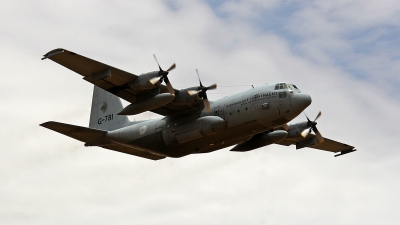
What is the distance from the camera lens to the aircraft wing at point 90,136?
39500 mm

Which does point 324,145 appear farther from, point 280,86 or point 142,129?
point 142,129

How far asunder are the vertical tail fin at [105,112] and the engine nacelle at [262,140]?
8252mm

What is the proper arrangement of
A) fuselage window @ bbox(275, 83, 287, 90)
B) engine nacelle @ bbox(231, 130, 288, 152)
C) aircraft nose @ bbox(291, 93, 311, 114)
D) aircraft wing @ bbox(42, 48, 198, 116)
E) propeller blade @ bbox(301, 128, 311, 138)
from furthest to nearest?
propeller blade @ bbox(301, 128, 311, 138) → engine nacelle @ bbox(231, 130, 288, 152) → fuselage window @ bbox(275, 83, 287, 90) → aircraft nose @ bbox(291, 93, 311, 114) → aircraft wing @ bbox(42, 48, 198, 116)

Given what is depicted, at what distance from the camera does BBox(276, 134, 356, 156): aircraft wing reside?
45.4 meters

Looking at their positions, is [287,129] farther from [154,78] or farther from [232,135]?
[154,78]

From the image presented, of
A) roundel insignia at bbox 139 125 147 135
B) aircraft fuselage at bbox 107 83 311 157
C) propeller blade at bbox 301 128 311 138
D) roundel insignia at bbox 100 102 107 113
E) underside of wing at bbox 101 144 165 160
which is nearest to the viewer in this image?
aircraft fuselage at bbox 107 83 311 157

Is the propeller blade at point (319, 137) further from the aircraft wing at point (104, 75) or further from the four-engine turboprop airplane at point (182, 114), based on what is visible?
the aircraft wing at point (104, 75)

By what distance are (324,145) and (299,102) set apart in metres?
11.9

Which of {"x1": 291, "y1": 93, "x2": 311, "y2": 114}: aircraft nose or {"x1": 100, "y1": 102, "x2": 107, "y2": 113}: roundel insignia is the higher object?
{"x1": 100, "y1": 102, "x2": 107, "y2": 113}: roundel insignia

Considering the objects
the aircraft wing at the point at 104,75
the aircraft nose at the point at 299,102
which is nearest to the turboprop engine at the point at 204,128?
the aircraft wing at the point at 104,75

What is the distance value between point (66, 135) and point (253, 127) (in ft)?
38.7

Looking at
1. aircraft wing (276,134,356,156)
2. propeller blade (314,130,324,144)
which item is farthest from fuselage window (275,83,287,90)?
aircraft wing (276,134,356,156)

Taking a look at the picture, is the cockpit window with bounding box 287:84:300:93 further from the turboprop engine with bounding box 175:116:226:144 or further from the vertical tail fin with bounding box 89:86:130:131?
the vertical tail fin with bounding box 89:86:130:131

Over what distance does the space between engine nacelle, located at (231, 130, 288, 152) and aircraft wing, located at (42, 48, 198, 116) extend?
17.6 feet
